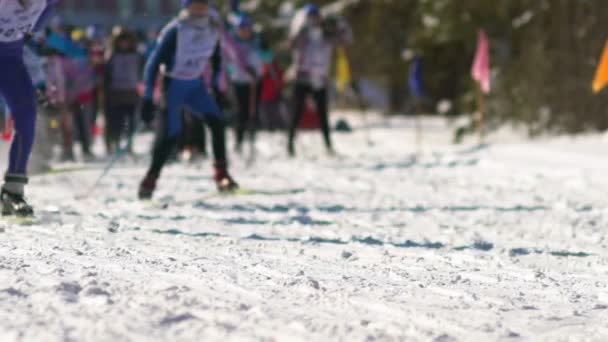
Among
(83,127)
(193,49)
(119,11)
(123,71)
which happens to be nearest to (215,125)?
(193,49)

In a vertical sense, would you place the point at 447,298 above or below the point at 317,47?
below

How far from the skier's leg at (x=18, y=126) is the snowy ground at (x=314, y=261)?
28 centimetres

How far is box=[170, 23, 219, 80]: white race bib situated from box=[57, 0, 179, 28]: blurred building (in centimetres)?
5088

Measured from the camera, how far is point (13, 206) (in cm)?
638

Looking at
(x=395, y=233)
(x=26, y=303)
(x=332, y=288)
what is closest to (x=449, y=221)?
(x=395, y=233)

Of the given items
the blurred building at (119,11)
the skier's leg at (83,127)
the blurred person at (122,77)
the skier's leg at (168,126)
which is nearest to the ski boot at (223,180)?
the skier's leg at (168,126)

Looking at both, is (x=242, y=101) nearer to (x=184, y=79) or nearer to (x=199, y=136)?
(x=199, y=136)

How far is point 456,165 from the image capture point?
39.2 feet

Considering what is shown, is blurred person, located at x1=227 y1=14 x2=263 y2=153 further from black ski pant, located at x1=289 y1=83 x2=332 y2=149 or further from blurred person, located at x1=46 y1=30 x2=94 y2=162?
blurred person, located at x1=46 y1=30 x2=94 y2=162

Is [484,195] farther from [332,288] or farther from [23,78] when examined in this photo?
[332,288]

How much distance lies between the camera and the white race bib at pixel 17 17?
246 inches

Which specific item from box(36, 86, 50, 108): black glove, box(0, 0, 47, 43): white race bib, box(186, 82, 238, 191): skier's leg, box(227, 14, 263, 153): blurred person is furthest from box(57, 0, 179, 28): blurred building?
box(0, 0, 47, 43): white race bib

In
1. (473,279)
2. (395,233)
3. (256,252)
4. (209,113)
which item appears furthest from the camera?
(209,113)

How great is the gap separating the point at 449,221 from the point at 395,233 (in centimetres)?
83
